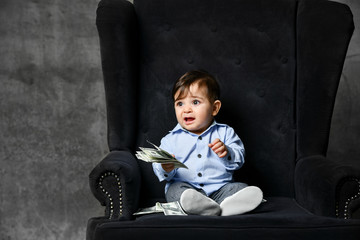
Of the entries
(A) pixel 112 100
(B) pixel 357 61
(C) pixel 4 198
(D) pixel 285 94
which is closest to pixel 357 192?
(D) pixel 285 94

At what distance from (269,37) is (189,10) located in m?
0.48

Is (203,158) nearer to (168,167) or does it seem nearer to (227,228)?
(168,167)

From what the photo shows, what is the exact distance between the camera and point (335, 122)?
141 inches

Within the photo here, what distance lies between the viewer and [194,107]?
2.51 m

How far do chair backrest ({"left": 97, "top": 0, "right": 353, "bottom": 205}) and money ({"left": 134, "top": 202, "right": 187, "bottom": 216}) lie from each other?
1.16ft

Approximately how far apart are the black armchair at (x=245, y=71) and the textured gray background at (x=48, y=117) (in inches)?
27.6

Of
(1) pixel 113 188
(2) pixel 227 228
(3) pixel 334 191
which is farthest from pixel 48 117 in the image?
(3) pixel 334 191

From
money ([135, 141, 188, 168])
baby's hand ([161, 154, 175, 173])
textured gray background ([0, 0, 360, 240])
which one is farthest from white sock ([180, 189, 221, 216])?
textured gray background ([0, 0, 360, 240])

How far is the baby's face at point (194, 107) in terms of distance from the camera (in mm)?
2506

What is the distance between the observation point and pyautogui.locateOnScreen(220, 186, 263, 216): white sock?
7.09ft

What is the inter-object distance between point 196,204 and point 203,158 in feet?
1.49

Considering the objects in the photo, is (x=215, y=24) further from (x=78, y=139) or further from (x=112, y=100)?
(x=78, y=139)

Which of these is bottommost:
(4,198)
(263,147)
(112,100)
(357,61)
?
(4,198)

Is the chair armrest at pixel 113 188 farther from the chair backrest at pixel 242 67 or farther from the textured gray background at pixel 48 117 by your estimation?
the textured gray background at pixel 48 117
